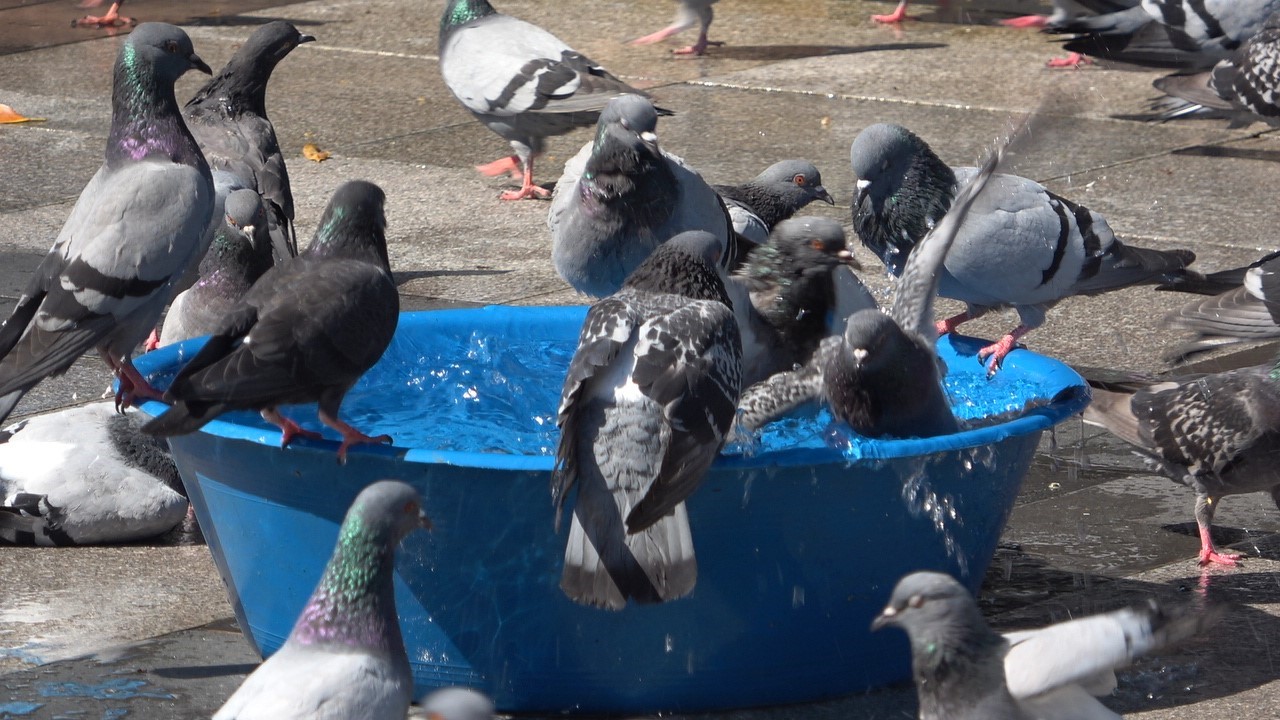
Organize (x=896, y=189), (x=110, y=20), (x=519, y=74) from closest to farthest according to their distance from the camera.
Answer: (x=896, y=189) → (x=519, y=74) → (x=110, y=20)

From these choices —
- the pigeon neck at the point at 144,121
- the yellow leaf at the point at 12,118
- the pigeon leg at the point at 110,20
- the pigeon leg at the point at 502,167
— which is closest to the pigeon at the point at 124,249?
the pigeon neck at the point at 144,121

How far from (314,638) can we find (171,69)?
9.36 ft

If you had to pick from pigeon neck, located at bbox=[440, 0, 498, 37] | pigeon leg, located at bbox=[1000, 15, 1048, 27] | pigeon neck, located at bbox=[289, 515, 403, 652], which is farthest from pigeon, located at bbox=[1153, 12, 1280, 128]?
pigeon neck, located at bbox=[289, 515, 403, 652]

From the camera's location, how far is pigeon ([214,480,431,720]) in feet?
10.3

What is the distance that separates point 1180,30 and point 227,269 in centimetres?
676

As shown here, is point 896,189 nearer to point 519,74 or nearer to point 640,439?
point 640,439

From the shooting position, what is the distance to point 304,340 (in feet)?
13.0

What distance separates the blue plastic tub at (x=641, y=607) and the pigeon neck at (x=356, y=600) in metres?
0.39

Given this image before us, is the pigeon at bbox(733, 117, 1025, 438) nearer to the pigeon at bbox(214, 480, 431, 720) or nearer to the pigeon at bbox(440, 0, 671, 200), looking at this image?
the pigeon at bbox(214, 480, 431, 720)

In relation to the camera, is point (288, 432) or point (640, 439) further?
point (288, 432)

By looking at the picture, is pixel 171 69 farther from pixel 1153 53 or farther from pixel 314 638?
pixel 1153 53

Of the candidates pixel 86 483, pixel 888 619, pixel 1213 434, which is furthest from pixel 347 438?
pixel 1213 434

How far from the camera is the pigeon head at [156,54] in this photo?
5480 millimetres

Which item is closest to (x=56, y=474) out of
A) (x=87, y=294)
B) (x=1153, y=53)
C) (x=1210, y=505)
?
(x=87, y=294)
